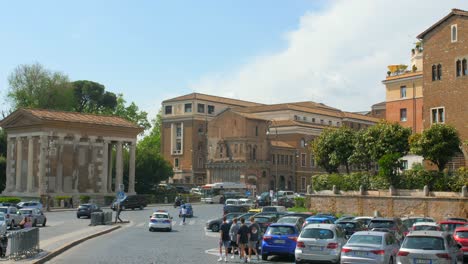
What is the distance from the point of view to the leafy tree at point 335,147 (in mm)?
68125

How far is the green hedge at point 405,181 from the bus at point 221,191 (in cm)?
3561

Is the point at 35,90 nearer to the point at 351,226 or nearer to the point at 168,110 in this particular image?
the point at 168,110

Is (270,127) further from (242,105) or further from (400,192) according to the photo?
(400,192)

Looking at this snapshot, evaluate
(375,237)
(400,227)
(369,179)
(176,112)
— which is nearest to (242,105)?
(176,112)

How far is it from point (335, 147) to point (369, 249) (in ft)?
160

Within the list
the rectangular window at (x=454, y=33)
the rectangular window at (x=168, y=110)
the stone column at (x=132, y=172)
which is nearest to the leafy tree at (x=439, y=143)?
the rectangular window at (x=454, y=33)

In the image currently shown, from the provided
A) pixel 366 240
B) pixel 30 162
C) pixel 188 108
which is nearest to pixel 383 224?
pixel 366 240

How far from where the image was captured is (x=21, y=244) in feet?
74.3

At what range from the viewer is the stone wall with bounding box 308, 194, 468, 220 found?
160ft

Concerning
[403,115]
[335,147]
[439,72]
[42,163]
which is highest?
[439,72]

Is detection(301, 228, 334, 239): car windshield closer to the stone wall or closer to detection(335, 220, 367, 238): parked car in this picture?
detection(335, 220, 367, 238): parked car

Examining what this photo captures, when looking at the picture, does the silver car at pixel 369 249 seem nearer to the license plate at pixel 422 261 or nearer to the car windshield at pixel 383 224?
the license plate at pixel 422 261

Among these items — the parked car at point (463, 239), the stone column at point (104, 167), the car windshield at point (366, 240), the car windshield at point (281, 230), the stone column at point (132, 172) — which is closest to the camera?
the car windshield at point (366, 240)

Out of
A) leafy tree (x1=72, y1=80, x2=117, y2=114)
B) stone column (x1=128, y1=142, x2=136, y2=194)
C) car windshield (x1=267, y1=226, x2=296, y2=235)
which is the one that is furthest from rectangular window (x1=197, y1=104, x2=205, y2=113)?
car windshield (x1=267, y1=226, x2=296, y2=235)
